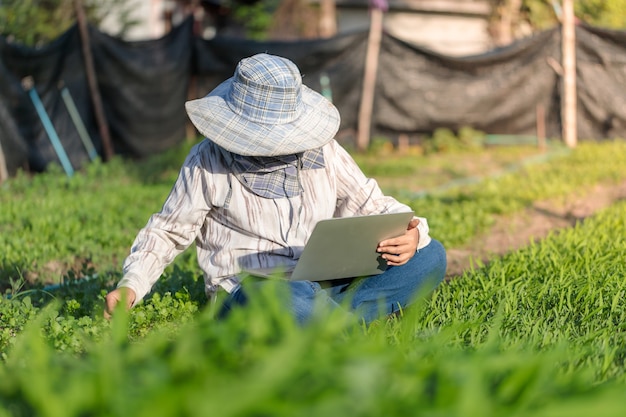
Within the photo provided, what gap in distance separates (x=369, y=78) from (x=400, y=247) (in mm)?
8242

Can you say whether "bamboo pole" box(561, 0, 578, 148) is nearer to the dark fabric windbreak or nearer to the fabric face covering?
the dark fabric windbreak

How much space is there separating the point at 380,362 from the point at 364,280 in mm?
1986

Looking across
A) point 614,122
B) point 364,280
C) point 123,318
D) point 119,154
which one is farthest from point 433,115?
point 123,318

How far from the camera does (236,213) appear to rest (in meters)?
3.54

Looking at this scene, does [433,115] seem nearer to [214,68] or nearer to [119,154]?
[214,68]

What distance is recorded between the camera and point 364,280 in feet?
12.3

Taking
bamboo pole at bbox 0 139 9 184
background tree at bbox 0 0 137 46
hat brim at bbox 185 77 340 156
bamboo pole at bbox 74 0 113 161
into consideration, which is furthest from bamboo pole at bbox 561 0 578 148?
hat brim at bbox 185 77 340 156

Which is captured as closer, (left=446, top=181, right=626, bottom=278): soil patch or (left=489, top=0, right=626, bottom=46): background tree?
(left=446, top=181, right=626, bottom=278): soil patch

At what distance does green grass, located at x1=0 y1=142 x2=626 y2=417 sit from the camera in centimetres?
165

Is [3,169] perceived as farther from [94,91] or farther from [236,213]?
[236,213]

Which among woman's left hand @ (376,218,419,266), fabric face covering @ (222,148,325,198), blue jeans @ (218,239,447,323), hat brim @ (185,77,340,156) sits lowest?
blue jeans @ (218,239,447,323)

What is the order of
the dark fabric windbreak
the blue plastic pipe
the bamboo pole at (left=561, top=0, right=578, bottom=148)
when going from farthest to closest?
the bamboo pole at (left=561, top=0, right=578, bottom=148)
the dark fabric windbreak
the blue plastic pipe

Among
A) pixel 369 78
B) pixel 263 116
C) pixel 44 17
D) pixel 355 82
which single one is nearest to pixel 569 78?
pixel 369 78

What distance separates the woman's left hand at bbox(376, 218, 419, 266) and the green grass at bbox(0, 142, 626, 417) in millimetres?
240
